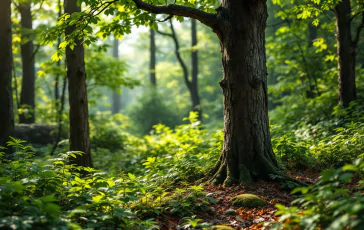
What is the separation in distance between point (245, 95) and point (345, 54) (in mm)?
4876

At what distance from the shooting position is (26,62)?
47.5ft

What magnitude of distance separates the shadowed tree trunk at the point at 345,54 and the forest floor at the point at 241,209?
404cm

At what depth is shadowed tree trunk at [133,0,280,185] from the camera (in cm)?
541

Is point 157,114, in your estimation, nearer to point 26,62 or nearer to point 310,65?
point 26,62

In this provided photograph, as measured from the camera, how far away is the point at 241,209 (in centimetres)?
468

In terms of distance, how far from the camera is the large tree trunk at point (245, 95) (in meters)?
5.41

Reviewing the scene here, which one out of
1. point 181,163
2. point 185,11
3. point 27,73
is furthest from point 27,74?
point 185,11

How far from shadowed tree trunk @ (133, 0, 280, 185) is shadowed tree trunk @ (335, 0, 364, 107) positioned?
14.1 ft

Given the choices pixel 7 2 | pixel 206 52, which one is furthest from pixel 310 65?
pixel 206 52

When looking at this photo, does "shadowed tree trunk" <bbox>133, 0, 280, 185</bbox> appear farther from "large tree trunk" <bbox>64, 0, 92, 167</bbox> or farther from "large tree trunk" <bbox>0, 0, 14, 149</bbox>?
"large tree trunk" <bbox>0, 0, 14, 149</bbox>

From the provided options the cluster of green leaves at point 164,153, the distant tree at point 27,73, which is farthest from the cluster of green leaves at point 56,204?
the distant tree at point 27,73

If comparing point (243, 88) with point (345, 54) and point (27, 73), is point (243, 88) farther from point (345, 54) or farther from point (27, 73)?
point (27, 73)

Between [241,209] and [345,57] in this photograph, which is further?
[345,57]

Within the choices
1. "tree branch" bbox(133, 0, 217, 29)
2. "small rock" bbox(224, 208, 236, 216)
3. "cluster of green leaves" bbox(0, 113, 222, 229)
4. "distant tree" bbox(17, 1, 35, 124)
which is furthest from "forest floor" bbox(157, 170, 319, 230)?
"distant tree" bbox(17, 1, 35, 124)
